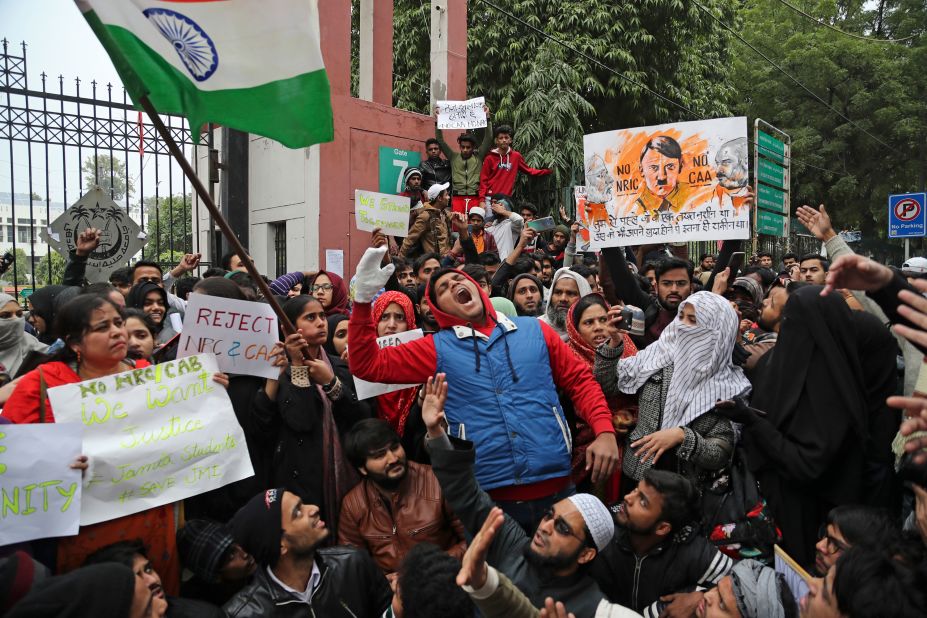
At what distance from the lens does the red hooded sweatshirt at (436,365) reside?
10.2 ft

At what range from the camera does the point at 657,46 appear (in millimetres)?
14789

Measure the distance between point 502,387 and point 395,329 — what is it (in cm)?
111

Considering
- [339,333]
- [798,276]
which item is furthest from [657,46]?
[339,333]

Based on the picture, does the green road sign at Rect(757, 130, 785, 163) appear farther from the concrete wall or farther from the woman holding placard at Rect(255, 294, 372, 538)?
the woman holding placard at Rect(255, 294, 372, 538)

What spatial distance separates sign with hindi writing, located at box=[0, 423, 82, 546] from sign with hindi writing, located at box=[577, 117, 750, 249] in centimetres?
354

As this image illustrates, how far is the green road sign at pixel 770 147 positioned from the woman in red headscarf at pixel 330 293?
5.94 meters

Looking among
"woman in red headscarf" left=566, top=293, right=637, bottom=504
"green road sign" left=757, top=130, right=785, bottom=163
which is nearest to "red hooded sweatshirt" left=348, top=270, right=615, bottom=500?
"woman in red headscarf" left=566, top=293, right=637, bottom=504

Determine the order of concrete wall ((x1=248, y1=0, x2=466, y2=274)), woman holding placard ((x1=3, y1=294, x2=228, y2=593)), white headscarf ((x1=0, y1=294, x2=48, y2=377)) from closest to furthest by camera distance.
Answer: woman holding placard ((x1=3, y1=294, x2=228, y2=593)) < white headscarf ((x1=0, y1=294, x2=48, y2=377)) < concrete wall ((x1=248, y1=0, x2=466, y2=274))

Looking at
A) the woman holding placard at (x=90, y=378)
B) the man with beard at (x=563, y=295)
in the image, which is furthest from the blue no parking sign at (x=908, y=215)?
the woman holding placard at (x=90, y=378)

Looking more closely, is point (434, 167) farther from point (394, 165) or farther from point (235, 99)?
point (235, 99)

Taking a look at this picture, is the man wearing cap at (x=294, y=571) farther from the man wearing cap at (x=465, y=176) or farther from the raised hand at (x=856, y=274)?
the man wearing cap at (x=465, y=176)

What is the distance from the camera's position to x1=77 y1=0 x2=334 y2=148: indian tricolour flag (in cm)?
287

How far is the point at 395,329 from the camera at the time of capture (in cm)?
408

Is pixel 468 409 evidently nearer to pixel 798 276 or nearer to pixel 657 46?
pixel 798 276
